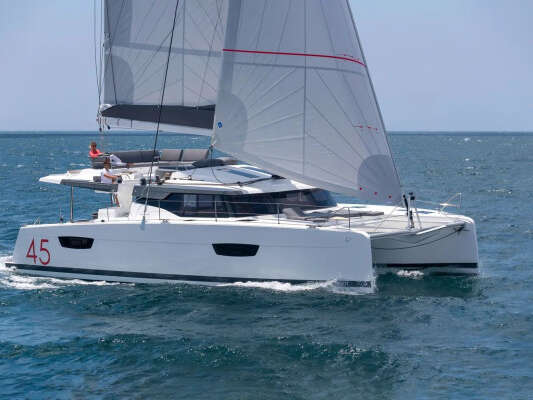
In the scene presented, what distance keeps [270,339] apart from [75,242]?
5.27 metres

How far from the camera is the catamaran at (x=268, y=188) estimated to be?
1380cm

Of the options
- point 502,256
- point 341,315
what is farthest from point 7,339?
point 502,256

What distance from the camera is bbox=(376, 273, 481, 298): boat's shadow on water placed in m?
14.4

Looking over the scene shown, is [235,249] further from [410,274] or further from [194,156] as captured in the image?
[194,156]

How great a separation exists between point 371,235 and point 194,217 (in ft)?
11.8

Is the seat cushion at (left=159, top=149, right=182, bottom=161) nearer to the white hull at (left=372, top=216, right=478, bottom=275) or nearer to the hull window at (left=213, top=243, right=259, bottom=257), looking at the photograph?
the hull window at (left=213, top=243, right=259, bottom=257)

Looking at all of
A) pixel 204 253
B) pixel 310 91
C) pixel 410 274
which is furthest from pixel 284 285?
pixel 310 91

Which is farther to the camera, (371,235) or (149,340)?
(371,235)

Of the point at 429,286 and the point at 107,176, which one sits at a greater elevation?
the point at 107,176

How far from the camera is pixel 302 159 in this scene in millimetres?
14250

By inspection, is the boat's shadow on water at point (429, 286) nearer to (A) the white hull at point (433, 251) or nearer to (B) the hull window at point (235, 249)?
(A) the white hull at point (433, 251)

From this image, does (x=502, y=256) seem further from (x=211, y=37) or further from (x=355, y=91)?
(x=211, y=37)

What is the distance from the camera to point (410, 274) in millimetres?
15445

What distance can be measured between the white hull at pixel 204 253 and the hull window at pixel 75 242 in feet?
0.22
